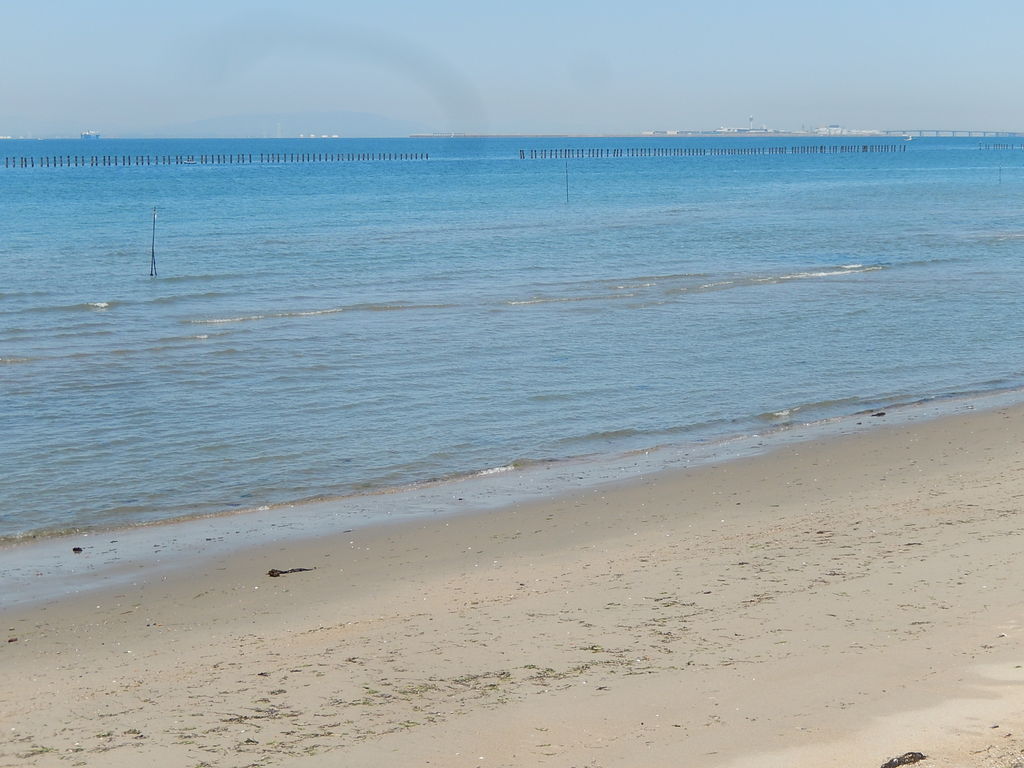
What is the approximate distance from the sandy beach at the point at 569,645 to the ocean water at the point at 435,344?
9.53 feet

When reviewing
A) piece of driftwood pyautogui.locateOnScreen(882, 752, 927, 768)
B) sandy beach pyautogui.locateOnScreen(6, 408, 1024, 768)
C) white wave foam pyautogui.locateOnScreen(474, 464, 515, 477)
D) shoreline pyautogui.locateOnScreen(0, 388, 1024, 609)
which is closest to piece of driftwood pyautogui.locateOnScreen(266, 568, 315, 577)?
sandy beach pyautogui.locateOnScreen(6, 408, 1024, 768)

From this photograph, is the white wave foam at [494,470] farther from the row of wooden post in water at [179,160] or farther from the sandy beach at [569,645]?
the row of wooden post in water at [179,160]

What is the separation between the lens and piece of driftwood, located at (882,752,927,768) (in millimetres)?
5707

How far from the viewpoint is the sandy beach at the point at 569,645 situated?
6.33 meters

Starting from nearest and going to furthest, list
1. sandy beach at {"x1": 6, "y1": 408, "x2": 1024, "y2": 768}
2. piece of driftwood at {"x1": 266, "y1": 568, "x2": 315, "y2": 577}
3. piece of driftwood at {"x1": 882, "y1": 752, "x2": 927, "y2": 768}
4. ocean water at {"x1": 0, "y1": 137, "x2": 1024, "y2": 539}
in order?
piece of driftwood at {"x1": 882, "y1": 752, "x2": 927, "y2": 768}, sandy beach at {"x1": 6, "y1": 408, "x2": 1024, "y2": 768}, piece of driftwood at {"x1": 266, "y1": 568, "x2": 315, "y2": 577}, ocean water at {"x1": 0, "y1": 137, "x2": 1024, "y2": 539}

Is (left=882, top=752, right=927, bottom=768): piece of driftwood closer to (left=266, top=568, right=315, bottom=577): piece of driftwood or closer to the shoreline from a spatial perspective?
(left=266, top=568, right=315, bottom=577): piece of driftwood

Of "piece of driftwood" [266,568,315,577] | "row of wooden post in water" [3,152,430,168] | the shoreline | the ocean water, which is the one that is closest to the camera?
"piece of driftwood" [266,568,315,577]

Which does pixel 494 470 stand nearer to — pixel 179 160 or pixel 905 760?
pixel 905 760

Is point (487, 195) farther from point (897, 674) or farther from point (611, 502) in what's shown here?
point (897, 674)

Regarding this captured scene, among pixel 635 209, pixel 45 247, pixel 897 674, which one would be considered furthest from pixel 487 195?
pixel 897 674

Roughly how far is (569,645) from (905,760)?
2587mm

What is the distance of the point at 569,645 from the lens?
308 inches

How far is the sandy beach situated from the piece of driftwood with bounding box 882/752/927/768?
7cm

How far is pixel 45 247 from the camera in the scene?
144ft
